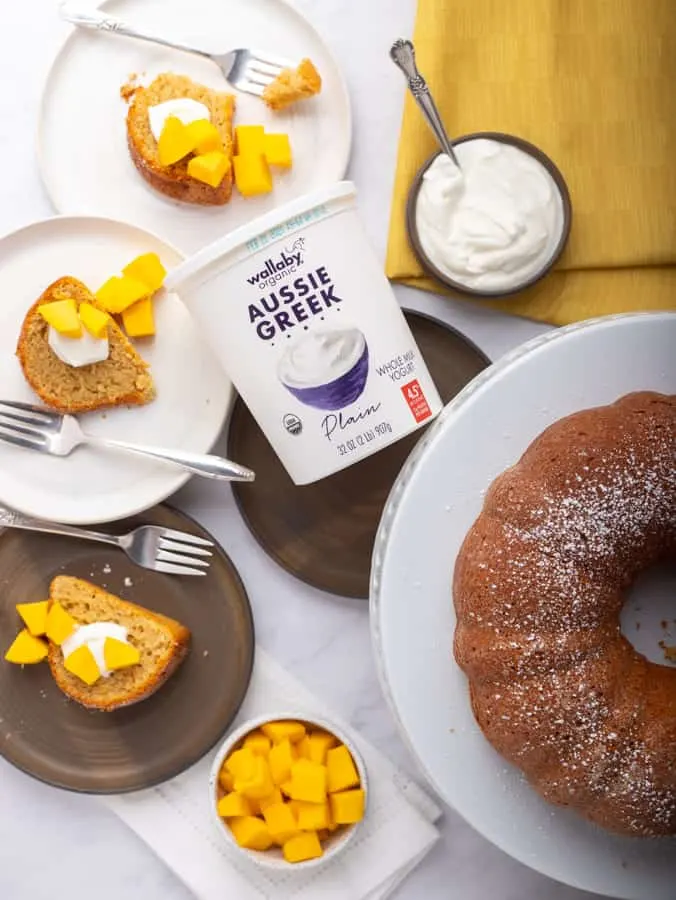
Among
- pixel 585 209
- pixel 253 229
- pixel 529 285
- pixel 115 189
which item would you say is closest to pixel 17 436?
pixel 115 189

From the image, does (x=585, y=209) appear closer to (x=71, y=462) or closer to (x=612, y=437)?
(x=612, y=437)

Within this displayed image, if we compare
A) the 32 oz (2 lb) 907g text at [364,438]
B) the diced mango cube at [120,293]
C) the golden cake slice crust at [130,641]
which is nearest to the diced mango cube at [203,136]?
the diced mango cube at [120,293]

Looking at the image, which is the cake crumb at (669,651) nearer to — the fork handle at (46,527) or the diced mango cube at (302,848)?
the diced mango cube at (302,848)

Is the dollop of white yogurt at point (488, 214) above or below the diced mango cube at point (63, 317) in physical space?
below

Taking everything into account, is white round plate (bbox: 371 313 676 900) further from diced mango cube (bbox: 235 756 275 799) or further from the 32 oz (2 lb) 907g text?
diced mango cube (bbox: 235 756 275 799)

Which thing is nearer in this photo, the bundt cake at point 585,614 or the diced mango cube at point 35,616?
the bundt cake at point 585,614

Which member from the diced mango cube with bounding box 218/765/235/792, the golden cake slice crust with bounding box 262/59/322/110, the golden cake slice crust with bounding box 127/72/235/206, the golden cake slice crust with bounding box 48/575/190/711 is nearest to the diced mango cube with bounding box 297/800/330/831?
the diced mango cube with bounding box 218/765/235/792
